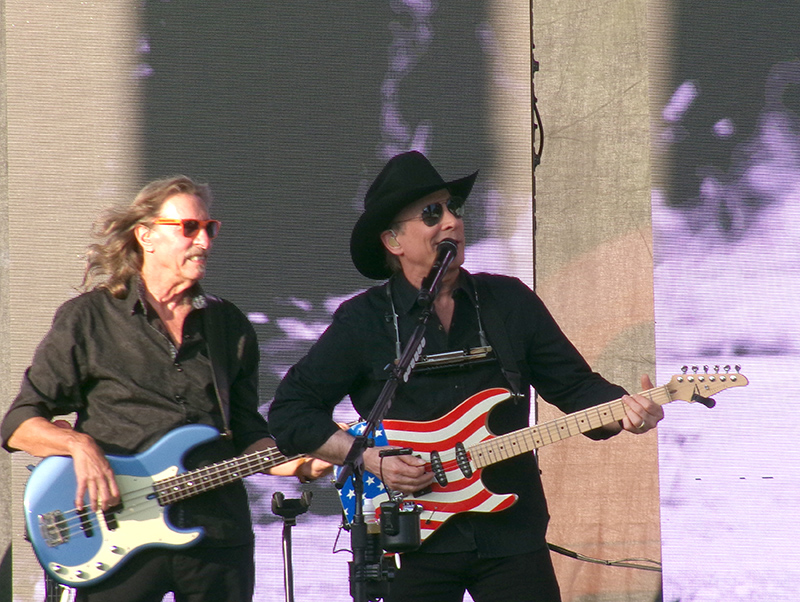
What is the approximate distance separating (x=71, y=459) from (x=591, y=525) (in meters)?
2.72

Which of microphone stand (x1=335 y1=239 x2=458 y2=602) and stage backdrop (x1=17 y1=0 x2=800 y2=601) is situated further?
stage backdrop (x1=17 y1=0 x2=800 y2=601)

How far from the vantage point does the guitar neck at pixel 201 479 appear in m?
3.12

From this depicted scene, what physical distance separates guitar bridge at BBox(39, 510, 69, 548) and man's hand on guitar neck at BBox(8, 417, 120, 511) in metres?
0.09

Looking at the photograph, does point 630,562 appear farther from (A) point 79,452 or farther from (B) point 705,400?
(A) point 79,452

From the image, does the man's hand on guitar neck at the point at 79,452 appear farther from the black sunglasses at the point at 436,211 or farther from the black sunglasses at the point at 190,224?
the black sunglasses at the point at 436,211

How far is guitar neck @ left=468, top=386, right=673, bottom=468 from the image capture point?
113 inches

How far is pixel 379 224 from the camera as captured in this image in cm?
312

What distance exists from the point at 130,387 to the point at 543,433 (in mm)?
1321

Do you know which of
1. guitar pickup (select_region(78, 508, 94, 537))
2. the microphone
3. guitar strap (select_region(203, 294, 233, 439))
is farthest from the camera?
guitar strap (select_region(203, 294, 233, 439))

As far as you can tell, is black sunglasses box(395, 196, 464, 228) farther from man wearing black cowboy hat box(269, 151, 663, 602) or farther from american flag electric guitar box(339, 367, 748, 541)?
american flag electric guitar box(339, 367, 748, 541)

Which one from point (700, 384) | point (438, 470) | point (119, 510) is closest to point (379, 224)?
point (438, 470)

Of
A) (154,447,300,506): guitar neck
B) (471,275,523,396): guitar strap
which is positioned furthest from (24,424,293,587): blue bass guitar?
(471,275,523,396): guitar strap

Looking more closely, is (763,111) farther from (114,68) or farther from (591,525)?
(114,68)

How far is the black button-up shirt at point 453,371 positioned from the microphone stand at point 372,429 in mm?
304
